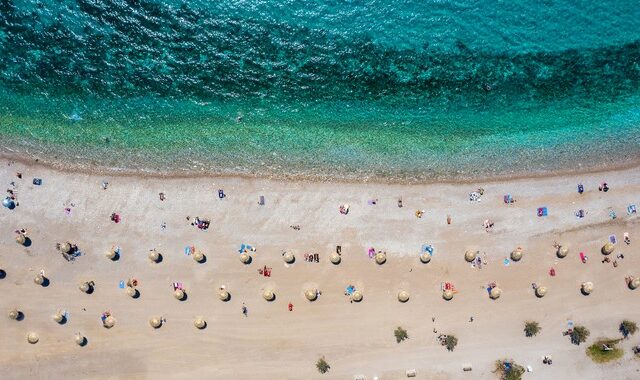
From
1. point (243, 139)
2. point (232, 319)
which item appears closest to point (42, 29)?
point (243, 139)

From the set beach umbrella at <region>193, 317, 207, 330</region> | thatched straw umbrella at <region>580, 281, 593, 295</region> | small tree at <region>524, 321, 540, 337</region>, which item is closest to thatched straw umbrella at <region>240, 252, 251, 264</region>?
beach umbrella at <region>193, 317, 207, 330</region>

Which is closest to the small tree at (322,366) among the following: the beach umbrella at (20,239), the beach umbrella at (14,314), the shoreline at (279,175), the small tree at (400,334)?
the small tree at (400,334)

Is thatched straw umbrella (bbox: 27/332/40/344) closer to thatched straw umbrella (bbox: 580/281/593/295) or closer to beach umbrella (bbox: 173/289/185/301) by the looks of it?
beach umbrella (bbox: 173/289/185/301)

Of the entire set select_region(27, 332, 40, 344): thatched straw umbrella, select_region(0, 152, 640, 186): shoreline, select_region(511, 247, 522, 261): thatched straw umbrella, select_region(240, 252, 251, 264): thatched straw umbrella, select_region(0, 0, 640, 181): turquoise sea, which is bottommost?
select_region(27, 332, 40, 344): thatched straw umbrella

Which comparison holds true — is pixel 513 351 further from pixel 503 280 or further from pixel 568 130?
pixel 568 130

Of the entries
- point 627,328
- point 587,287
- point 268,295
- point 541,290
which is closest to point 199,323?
point 268,295

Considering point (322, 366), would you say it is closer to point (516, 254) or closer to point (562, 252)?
point (516, 254)
